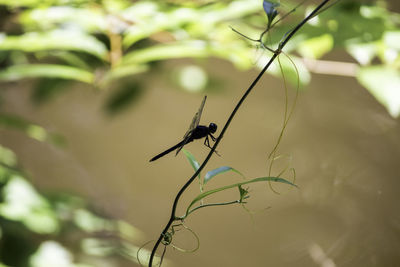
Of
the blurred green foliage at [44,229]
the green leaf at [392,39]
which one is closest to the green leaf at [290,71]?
the green leaf at [392,39]

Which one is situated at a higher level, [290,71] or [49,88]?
[49,88]

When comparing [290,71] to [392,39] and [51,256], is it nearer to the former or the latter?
[392,39]

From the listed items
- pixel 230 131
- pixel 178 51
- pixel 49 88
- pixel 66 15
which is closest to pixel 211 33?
pixel 178 51

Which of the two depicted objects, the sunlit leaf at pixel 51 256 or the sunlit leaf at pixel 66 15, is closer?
the sunlit leaf at pixel 66 15

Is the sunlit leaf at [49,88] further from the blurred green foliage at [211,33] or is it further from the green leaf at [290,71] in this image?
the green leaf at [290,71]

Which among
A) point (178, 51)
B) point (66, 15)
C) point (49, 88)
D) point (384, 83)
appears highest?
point (49, 88)

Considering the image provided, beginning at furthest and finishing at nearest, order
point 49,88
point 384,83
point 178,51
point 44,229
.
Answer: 1. point 49,88
2. point 44,229
3. point 178,51
4. point 384,83

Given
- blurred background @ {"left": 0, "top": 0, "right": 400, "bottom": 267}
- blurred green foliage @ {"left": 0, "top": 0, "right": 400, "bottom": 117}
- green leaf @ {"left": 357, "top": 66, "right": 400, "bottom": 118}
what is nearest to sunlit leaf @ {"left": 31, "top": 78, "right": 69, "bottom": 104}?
blurred background @ {"left": 0, "top": 0, "right": 400, "bottom": 267}

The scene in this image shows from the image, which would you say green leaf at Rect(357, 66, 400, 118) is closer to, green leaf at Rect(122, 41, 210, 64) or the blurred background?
the blurred background
